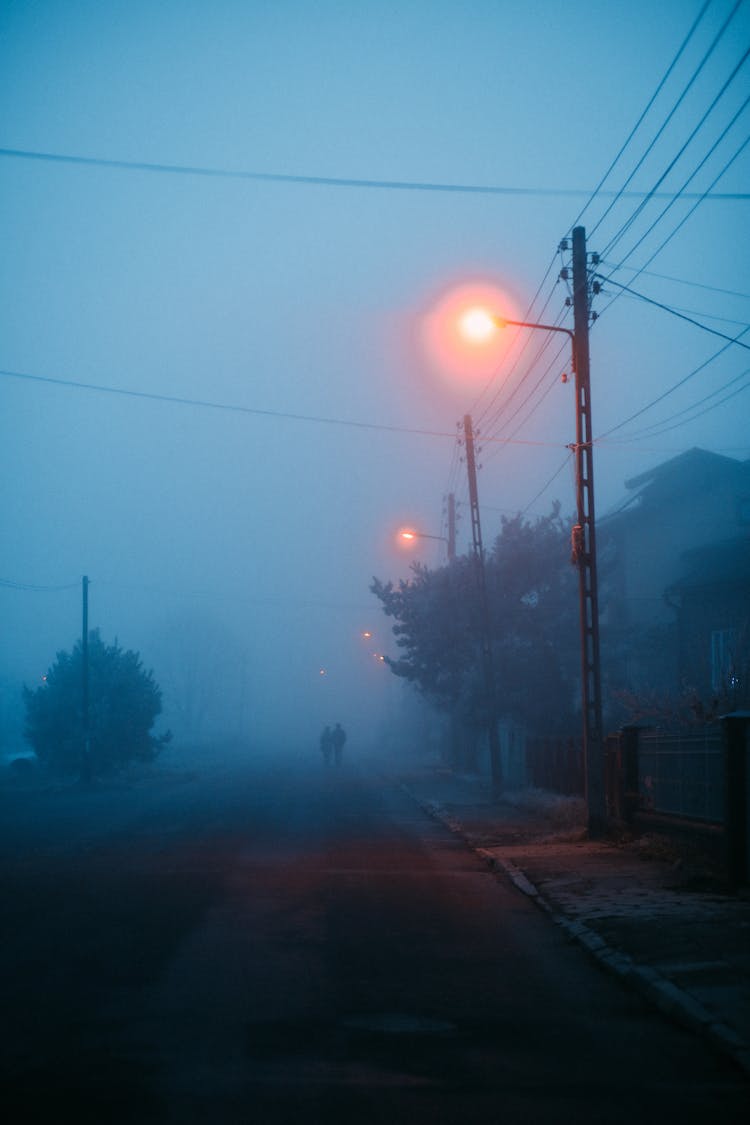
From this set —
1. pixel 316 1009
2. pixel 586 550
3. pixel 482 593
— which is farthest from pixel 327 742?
pixel 316 1009

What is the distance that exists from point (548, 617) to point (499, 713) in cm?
367

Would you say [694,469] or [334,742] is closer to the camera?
[694,469]

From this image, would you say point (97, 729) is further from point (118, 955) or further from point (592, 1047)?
point (592, 1047)

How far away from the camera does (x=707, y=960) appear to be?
Result: 28.1 ft

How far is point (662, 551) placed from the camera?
40.4m

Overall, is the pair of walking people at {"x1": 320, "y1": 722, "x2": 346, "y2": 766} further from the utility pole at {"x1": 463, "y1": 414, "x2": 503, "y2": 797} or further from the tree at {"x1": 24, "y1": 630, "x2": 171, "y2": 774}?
the utility pole at {"x1": 463, "y1": 414, "x2": 503, "y2": 797}

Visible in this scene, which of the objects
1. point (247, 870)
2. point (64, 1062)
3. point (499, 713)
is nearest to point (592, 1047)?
point (64, 1062)

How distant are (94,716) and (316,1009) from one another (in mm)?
42216

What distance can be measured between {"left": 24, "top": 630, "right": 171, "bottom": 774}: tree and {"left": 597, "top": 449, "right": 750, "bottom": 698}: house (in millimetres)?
20522

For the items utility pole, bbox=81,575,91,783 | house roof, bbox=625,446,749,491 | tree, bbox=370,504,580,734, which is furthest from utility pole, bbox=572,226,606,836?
utility pole, bbox=81,575,91,783

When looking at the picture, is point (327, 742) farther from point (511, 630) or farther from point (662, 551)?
point (662, 551)

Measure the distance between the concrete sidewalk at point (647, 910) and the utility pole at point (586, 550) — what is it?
94cm

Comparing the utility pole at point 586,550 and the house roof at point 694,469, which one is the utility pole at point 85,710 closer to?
the house roof at point 694,469

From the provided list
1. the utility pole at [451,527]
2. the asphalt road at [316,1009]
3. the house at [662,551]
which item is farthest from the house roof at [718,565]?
the asphalt road at [316,1009]
